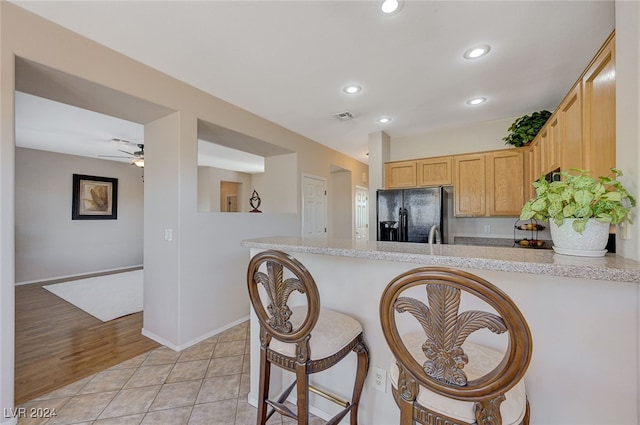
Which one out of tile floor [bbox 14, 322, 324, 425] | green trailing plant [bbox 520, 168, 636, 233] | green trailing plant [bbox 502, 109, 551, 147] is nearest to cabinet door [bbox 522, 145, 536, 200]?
green trailing plant [bbox 502, 109, 551, 147]

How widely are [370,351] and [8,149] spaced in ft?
7.98

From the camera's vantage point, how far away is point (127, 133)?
406 cm

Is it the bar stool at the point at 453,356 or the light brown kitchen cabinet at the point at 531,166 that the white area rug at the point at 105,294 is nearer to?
the bar stool at the point at 453,356

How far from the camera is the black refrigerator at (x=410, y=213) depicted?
11.3ft

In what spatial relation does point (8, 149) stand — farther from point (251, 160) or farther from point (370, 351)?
point (251, 160)

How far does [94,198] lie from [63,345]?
4.20 m

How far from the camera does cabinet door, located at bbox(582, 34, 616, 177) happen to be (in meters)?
1.39

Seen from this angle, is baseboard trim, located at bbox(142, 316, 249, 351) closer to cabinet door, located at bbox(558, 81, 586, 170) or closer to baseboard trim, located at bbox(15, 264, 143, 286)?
cabinet door, located at bbox(558, 81, 586, 170)

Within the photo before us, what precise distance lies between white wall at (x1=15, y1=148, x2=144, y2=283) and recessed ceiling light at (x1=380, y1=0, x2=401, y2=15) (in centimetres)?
655

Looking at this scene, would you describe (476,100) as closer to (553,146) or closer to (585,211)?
(553,146)

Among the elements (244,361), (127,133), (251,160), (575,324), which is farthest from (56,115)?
(575,324)

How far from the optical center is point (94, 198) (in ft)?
18.5

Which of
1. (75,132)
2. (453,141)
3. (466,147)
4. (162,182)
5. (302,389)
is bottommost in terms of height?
(302,389)

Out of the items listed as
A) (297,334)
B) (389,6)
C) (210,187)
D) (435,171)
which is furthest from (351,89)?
(210,187)
